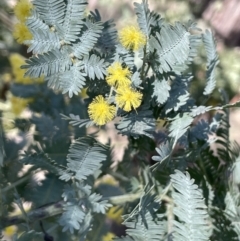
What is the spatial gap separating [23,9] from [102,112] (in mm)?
202

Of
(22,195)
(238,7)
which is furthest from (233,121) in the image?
(22,195)

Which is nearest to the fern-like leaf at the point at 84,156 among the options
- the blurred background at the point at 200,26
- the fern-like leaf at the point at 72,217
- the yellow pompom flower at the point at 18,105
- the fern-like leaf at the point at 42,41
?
the fern-like leaf at the point at 72,217

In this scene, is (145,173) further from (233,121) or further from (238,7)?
(238,7)

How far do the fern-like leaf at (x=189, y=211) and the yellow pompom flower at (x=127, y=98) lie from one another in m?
0.15

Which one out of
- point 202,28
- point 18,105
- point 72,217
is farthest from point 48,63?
point 202,28

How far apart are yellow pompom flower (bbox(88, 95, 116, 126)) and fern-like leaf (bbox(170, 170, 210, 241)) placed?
0.15 m

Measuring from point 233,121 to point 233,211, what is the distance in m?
1.21

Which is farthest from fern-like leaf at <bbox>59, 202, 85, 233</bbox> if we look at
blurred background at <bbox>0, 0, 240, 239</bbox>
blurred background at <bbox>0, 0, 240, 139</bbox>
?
blurred background at <bbox>0, 0, 240, 139</bbox>

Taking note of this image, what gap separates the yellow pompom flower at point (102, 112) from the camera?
635 millimetres

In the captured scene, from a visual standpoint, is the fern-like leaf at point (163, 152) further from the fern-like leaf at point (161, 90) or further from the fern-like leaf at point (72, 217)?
the fern-like leaf at point (72, 217)

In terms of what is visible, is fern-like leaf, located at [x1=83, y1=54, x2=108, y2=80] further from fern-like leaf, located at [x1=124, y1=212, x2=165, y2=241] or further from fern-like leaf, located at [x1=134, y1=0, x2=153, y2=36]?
fern-like leaf, located at [x1=124, y1=212, x2=165, y2=241]

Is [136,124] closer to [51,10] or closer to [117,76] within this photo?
[117,76]

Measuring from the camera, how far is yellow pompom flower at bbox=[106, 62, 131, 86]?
0.64m

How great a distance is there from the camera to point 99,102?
0.65 metres
